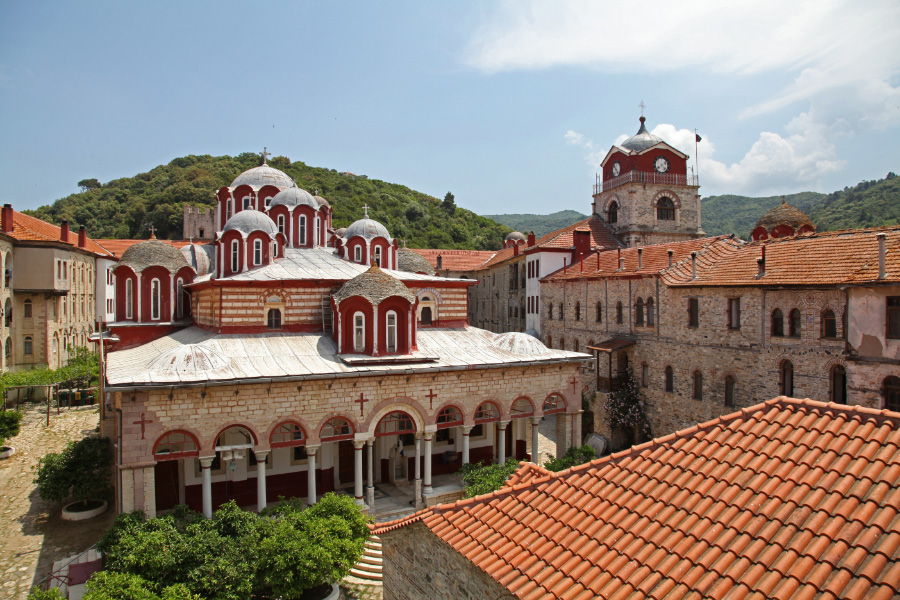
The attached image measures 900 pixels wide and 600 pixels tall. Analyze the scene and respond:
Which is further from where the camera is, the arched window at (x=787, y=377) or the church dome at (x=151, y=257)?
the church dome at (x=151, y=257)

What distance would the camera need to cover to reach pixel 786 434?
6000 mm

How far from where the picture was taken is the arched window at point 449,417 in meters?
16.4

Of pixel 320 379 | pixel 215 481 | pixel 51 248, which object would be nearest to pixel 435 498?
pixel 320 379

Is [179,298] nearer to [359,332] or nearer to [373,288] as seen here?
[359,332]

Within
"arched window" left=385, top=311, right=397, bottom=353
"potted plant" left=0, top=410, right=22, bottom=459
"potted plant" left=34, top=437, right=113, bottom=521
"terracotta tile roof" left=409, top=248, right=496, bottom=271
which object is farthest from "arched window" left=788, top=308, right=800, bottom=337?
"terracotta tile roof" left=409, top=248, right=496, bottom=271

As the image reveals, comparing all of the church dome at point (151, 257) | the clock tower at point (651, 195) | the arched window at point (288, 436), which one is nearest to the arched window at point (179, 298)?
the church dome at point (151, 257)

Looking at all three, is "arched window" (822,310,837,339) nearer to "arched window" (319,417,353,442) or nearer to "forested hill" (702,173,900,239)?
"arched window" (319,417,353,442)

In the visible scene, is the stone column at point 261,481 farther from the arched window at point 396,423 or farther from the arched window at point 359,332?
the arched window at point 359,332

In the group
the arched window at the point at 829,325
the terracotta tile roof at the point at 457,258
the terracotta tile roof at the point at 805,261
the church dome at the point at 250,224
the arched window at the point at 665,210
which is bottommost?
the arched window at the point at 829,325

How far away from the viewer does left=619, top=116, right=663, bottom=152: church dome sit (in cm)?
3809

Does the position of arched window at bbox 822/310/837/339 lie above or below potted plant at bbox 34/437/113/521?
above

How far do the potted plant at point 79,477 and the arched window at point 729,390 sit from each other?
2053 centimetres

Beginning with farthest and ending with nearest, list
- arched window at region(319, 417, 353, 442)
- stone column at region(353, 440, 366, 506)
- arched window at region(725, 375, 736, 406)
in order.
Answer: arched window at region(725, 375, 736, 406) → stone column at region(353, 440, 366, 506) → arched window at region(319, 417, 353, 442)

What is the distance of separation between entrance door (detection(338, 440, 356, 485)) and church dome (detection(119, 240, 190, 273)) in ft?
34.2
